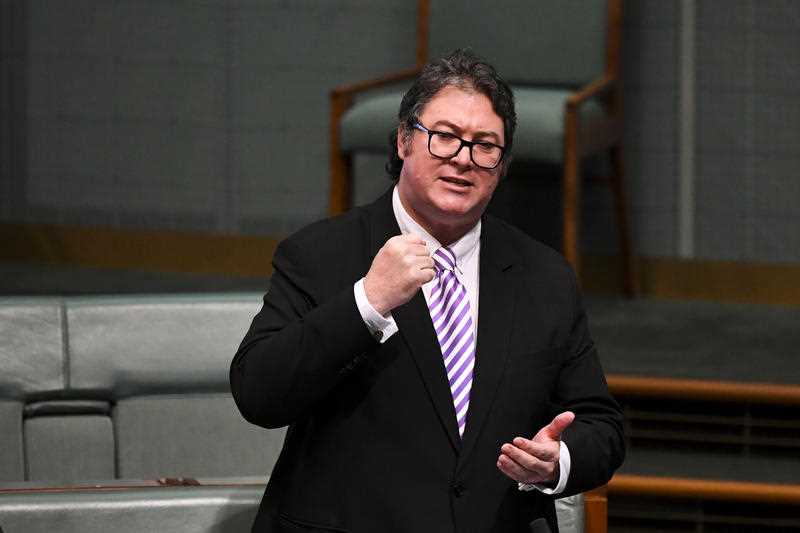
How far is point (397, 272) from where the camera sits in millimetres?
1692

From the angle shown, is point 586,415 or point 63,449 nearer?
point 586,415

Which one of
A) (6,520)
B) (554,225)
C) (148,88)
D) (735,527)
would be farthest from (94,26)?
(6,520)

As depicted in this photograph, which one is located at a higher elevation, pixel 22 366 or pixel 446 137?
pixel 446 137

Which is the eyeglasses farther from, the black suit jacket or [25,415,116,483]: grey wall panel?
[25,415,116,483]: grey wall panel

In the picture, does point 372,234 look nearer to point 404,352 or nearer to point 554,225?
point 404,352

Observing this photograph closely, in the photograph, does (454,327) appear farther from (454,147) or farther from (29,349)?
(29,349)

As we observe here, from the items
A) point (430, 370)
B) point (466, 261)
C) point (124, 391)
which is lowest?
point (124, 391)

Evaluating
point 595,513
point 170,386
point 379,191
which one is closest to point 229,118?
point 379,191

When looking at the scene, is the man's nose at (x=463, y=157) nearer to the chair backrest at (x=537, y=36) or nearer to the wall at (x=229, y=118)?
the chair backrest at (x=537, y=36)

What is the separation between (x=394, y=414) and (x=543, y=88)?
2.60m

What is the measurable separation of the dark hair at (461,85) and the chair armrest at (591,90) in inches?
75.5

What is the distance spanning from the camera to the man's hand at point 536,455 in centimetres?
170

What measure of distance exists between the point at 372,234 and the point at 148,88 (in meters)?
3.24

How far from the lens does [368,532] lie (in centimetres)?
178
